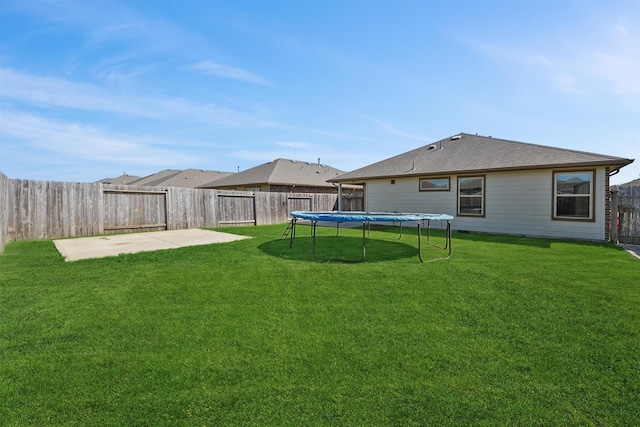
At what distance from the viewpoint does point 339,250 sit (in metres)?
7.38

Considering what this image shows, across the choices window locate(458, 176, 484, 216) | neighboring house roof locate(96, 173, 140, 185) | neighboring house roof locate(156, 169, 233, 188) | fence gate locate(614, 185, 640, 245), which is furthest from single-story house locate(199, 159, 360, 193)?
neighboring house roof locate(96, 173, 140, 185)

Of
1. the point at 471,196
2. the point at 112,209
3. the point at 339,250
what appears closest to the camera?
the point at 339,250

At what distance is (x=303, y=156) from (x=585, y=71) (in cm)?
2101

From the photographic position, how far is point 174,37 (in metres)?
8.98

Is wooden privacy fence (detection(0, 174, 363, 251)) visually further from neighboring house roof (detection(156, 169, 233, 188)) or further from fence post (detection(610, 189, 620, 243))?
neighboring house roof (detection(156, 169, 233, 188))

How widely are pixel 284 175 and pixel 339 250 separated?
1573 centimetres

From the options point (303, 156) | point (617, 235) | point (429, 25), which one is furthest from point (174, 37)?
point (303, 156)

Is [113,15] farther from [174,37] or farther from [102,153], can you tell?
[102,153]

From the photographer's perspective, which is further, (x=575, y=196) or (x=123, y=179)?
(x=123, y=179)

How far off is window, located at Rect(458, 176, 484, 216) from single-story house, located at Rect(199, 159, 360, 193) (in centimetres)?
1064

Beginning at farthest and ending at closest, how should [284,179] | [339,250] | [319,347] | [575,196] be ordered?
[284,179] < [575,196] < [339,250] < [319,347]

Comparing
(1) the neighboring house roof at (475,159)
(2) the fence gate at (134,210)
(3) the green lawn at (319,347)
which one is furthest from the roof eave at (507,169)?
(2) the fence gate at (134,210)

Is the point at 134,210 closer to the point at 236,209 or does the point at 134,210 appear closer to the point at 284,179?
the point at 236,209

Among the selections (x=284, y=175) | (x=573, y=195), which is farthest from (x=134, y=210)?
(x=573, y=195)
